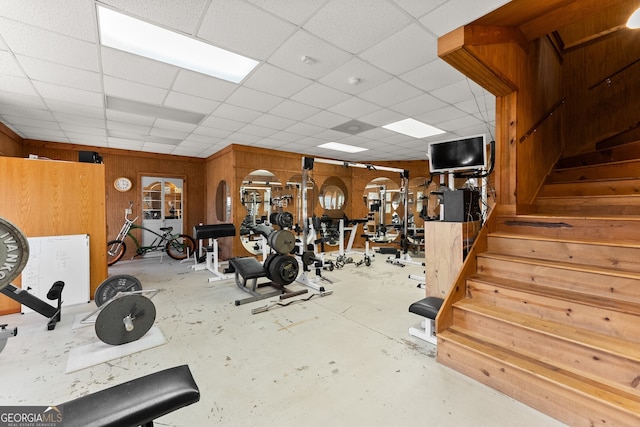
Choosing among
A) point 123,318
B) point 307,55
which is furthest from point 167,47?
point 123,318

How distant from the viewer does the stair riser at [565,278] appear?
1.92 metres

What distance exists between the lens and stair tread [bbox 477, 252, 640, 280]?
1964 mm

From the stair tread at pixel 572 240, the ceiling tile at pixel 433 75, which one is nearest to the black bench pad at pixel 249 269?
the stair tread at pixel 572 240

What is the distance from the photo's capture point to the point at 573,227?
99.0 inches

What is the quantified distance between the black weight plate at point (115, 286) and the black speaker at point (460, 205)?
3683 mm

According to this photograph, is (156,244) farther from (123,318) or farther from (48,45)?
(48,45)

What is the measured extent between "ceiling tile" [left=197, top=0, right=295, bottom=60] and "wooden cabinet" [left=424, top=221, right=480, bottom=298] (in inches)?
97.4

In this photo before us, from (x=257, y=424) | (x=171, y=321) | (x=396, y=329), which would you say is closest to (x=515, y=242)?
(x=396, y=329)

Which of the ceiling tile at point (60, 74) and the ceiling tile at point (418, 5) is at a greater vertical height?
the ceiling tile at point (418, 5)

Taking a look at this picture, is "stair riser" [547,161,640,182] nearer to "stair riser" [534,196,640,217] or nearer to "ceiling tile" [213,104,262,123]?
"stair riser" [534,196,640,217]

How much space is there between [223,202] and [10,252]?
510cm

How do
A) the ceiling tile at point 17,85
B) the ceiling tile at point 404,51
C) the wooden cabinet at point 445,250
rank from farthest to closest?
the ceiling tile at point 17,85
the wooden cabinet at point 445,250
the ceiling tile at point 404,51

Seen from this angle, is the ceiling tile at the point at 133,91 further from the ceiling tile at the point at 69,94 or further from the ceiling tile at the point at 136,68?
the ceiling tile at the point at 69,94

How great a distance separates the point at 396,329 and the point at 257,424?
1.74 metres
